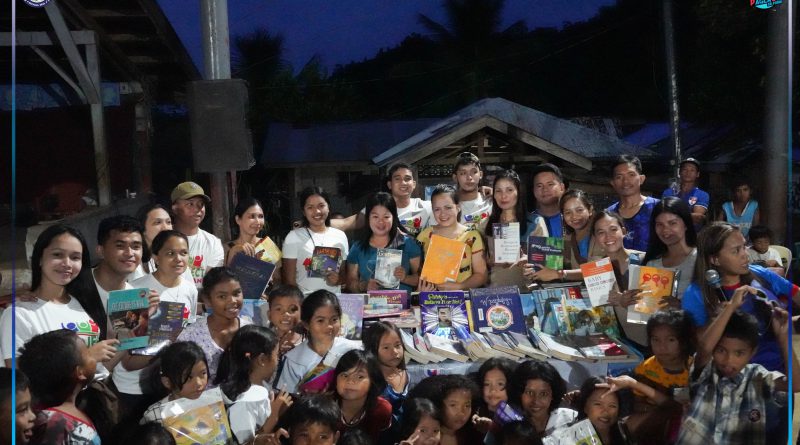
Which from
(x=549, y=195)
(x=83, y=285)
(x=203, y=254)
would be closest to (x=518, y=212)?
(x=549, y=195)

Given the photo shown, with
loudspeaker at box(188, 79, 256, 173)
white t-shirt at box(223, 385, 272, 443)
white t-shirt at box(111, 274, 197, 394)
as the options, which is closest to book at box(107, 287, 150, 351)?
white t-shirt at box(111, 274, 197, 394)

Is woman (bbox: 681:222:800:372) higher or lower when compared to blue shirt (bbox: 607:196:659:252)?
lower

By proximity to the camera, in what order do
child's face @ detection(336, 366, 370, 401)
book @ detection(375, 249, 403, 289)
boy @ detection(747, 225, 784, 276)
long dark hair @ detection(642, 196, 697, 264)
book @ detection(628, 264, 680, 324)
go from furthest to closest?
boy @ detection(747, 225, 784, 276)
book @ detection(375, 249, 403, 289)
long dark hair @ detection(642, 196, 697, 264)
book @ detection(628, 264, 680, 324)
child's face @ detection(336, 366, 370, 401)

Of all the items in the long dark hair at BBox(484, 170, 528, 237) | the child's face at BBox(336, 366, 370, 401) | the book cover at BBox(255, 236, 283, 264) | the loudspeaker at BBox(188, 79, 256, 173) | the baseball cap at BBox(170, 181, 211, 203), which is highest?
the loudspeaker at BBox(188, 79, 256, 173)

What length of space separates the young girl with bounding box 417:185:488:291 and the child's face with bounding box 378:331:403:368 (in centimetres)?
88

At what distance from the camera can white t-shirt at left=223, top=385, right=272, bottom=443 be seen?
3770mm

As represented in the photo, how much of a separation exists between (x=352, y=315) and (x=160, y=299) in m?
1.13

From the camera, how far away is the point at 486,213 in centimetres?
571

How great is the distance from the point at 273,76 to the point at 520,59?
428 inches

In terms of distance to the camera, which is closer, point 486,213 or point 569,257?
point 569,257


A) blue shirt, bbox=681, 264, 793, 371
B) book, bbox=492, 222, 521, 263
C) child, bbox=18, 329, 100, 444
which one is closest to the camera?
child, bbox=18, 329, 100, 444

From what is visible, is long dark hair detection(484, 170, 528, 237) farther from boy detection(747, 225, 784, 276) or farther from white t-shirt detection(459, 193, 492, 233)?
boy detection(747, 225, 784, 276)

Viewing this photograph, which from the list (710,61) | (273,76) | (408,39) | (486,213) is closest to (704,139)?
(710,61)

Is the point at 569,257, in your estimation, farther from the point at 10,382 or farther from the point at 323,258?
the point at 10,382
